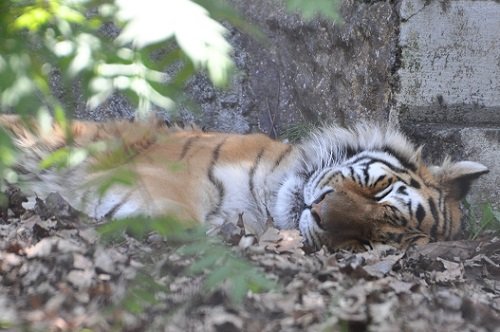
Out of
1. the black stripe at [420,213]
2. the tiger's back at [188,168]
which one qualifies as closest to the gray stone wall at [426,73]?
the tiger's back at [188,168]

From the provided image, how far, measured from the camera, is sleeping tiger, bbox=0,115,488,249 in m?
3.50

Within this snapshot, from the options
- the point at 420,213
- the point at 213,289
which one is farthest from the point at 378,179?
the point at 213,289

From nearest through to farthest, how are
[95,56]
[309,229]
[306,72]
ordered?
[95,56] → [309,229] → [306,72]

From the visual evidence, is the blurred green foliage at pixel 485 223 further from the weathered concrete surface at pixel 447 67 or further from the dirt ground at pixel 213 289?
the dirt ground at pixel 213 289

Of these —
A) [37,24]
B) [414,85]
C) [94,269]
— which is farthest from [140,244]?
[414,85]

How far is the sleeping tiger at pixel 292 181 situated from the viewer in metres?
3.50

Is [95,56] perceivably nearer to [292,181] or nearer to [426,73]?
[292,181]

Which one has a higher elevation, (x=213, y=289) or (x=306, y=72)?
(x=213, y=289)

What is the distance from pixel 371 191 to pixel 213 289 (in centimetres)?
166

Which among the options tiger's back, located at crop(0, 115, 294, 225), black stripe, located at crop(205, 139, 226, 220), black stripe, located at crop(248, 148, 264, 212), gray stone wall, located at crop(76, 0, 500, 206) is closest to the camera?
tiger's back, located at crop(0, 115, 294, 225)

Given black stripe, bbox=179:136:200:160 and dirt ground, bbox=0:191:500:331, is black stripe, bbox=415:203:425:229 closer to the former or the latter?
dirt ground, bbox=0:191:500:331

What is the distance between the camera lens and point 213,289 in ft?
7.11

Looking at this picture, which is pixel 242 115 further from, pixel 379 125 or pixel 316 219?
pixel 316 219

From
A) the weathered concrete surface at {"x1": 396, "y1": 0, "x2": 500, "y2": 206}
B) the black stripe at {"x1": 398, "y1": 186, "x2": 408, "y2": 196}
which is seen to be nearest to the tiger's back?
the black stripe at {"x1": 398, "y1": 186, "x2": 408, "y2": 196}
